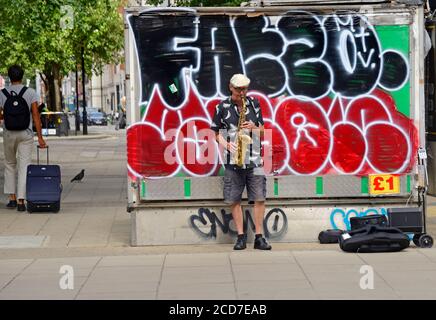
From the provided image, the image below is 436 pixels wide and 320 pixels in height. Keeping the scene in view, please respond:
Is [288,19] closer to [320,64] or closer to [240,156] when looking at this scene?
[320,64]

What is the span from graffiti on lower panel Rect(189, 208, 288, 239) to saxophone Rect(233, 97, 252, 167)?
753 millimetres

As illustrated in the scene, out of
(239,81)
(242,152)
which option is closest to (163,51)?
(239,81)

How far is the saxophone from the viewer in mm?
9562

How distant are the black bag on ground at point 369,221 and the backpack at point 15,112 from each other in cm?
533

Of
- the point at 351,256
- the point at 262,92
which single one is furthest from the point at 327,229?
the point at 262,92

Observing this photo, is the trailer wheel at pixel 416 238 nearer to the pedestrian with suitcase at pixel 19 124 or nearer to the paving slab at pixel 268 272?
the paving slab at pixel 268 272

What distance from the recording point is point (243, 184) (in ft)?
32.0

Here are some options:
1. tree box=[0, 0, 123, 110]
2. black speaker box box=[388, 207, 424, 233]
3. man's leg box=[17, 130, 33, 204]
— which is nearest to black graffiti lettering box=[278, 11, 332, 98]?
black speaker box box=[388, 207, 424, 233]

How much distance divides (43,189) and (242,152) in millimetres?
4269

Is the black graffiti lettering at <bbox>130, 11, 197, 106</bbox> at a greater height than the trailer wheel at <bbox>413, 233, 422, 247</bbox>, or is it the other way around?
the black graffiti lettering at <bbox>130, 11, 197, 106</bbox>

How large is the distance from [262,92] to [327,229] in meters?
1.66

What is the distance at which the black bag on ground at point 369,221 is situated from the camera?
9664mm
